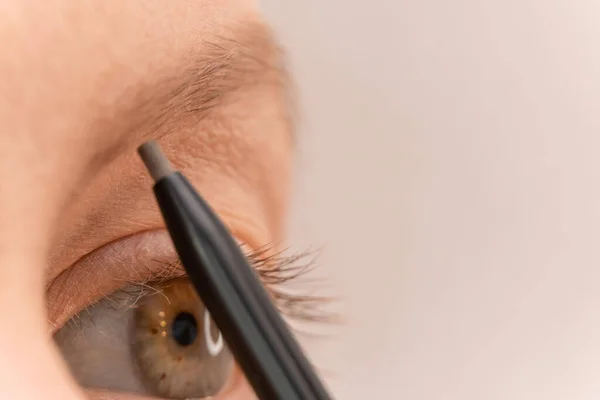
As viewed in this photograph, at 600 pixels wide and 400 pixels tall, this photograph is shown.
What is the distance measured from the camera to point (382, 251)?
1.80 ft

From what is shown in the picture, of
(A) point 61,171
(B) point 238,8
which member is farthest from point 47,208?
(B) point 238,8

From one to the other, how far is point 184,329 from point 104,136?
0.15m

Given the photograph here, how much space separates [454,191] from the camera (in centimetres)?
53

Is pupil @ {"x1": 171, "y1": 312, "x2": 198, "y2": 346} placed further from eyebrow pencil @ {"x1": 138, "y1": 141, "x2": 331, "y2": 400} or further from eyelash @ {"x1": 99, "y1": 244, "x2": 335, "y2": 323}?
eyebrow pencil @ {"x1": 138, "y1": 141, "x2": 331, "y2": 400}

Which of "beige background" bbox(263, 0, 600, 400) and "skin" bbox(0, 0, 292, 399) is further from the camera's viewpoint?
"beige background" bbox(263, 0, 600, 400)

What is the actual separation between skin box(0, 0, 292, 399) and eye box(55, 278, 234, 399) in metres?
0.01

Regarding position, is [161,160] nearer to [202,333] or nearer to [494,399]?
[202,333]

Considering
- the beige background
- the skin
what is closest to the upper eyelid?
the skin

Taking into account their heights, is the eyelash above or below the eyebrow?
below

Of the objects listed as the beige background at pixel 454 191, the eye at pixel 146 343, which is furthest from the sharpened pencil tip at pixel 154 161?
the beige background at pixel 454 191

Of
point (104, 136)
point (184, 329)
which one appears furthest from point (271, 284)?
point (104, 136)

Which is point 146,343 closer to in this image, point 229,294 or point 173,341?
point 173,341

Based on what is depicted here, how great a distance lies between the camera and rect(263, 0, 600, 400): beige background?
1.65ft

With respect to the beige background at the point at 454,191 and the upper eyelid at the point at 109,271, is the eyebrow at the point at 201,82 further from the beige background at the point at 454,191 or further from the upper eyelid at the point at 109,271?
the beige background at the point at 454,191
